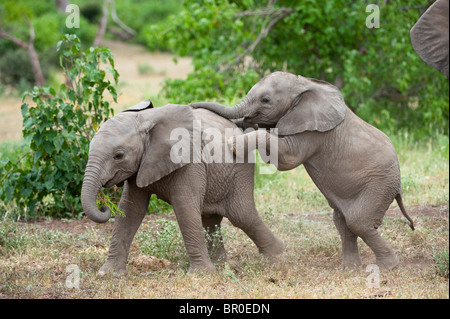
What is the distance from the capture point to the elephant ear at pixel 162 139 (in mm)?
5254

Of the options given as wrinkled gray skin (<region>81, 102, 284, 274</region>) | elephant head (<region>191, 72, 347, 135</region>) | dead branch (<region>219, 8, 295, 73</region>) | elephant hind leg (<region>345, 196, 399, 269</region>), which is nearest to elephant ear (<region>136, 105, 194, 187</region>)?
wrinkled gray skin (<region>81, 102, 284, 274</region>)

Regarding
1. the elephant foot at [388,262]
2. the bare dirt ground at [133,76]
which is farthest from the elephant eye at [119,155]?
the bare dirt ground at [133,76]

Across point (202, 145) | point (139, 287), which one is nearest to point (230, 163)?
point (202, 145)

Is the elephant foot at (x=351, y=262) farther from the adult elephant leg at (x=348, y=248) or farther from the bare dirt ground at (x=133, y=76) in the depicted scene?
the bare dirt ground at (x=133, y=76)

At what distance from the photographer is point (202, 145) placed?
18.2 ft

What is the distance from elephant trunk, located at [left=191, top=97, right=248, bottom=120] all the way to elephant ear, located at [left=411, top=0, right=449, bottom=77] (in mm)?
1465

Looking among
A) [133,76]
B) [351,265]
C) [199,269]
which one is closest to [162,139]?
[199,269]

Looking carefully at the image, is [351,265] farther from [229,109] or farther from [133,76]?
[133,76]

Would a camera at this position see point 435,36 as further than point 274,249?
No

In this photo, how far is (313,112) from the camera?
5594 mm

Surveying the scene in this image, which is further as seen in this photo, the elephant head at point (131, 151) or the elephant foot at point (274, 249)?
the elephant foot at point (274, 249)

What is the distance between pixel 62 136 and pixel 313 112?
2913 mm

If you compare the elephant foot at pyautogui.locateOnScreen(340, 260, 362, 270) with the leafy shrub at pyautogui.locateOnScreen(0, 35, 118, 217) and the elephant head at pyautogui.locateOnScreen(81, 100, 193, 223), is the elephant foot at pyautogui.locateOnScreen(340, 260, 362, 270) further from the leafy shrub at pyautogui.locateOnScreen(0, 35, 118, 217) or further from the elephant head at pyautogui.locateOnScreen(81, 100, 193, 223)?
the leafy shrub at pyautogui.locateOnScreen(0, 35, 118, 217)

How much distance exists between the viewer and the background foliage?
1032cm
